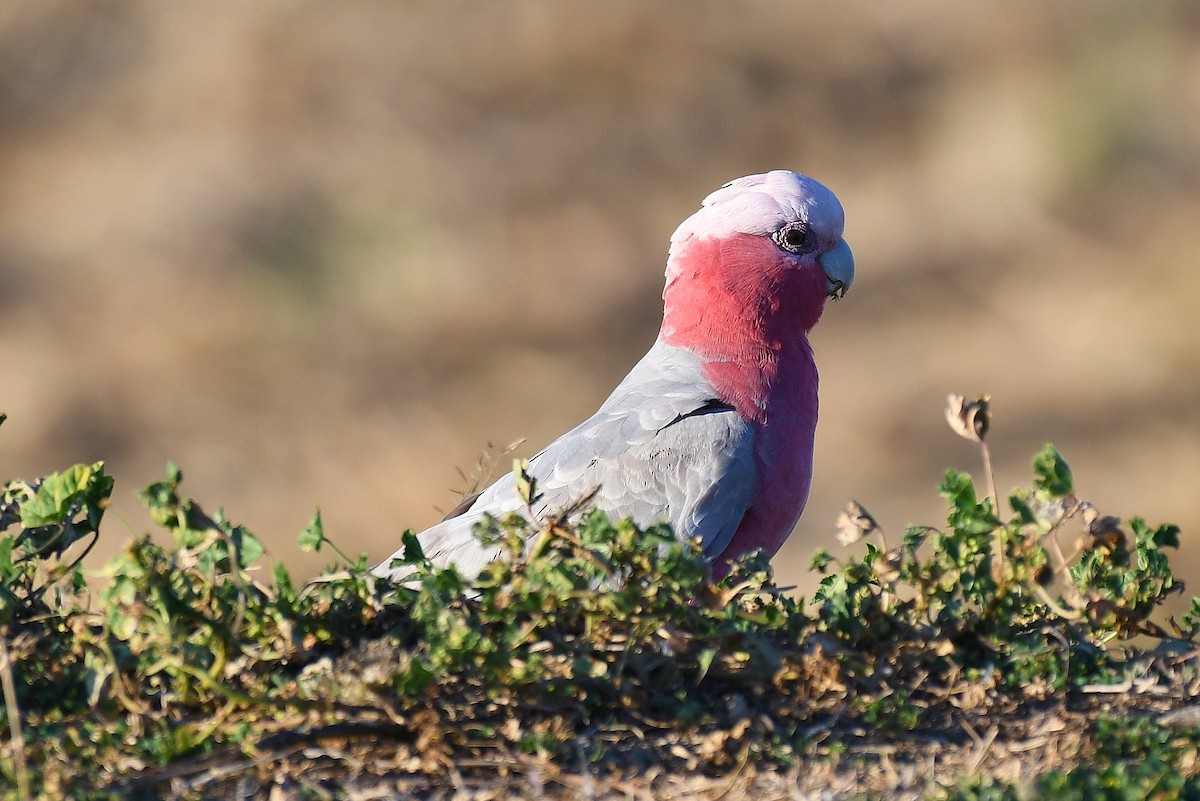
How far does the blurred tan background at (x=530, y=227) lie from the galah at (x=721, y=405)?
641 centimetres

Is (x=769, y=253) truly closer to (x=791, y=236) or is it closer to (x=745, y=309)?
(x=791, y=236)

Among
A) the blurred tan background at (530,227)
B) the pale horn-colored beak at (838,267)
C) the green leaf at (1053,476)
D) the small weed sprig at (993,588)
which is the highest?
the blurred tan background at (530,227)

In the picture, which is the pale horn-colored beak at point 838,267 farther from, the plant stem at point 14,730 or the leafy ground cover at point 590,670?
A: the plant stem at point 14,730

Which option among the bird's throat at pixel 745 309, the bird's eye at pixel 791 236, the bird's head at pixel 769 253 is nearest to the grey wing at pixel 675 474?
the bird's throat at pixel 745 309

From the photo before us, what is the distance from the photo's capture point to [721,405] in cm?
511

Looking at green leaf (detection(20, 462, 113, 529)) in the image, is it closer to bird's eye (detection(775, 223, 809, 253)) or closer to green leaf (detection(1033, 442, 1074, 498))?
green leaf (detection(1033, 442, 1074, 498))

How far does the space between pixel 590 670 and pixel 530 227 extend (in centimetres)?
1129

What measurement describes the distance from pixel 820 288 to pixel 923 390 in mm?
7688

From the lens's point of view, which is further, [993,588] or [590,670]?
[993,588]

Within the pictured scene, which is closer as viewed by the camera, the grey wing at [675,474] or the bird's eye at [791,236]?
the grey wing at [675,474]

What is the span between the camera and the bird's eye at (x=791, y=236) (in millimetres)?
5477

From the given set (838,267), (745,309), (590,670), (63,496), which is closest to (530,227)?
(838,267)

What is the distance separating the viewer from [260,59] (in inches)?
583

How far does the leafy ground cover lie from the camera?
2.75m
